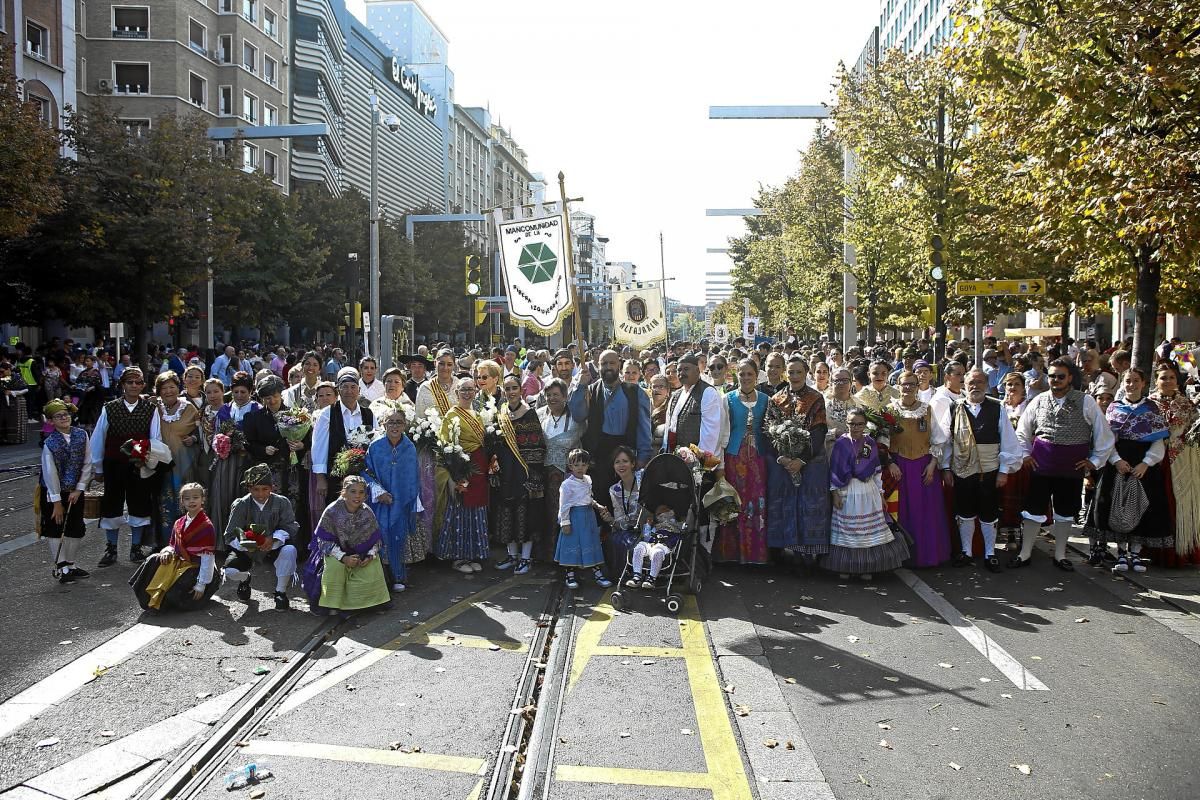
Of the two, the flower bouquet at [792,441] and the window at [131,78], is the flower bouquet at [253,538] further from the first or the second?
the window at [131,78]

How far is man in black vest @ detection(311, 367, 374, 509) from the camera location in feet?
28.9

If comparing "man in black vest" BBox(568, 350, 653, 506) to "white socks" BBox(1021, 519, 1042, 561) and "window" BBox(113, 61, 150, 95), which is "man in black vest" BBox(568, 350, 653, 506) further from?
"window" BBox(113, 61, 150, 95)

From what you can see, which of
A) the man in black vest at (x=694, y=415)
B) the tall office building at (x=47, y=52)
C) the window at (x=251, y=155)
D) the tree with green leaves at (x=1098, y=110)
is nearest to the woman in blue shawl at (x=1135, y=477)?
the tree with green leaves at (x=1098, y=110)

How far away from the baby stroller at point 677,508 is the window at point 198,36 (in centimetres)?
4458

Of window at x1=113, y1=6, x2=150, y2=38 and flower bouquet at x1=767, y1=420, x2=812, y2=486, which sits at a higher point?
window at x1=113, y1=6, x2=150, y2=38

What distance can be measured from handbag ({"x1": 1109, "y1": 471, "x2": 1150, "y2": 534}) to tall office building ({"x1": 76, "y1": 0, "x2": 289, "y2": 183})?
3712 cm

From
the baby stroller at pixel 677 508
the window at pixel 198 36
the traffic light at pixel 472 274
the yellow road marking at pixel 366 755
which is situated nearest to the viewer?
the yellow road marking at pixel 366 755

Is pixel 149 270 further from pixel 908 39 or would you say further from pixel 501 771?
pixel 908 39

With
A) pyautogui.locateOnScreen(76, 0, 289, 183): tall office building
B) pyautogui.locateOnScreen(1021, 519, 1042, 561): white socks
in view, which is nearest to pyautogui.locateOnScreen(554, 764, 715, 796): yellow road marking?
pyautogui.locateOnScreen(1021, 519, 1042, 561): white socks

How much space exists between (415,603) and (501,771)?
3.31 metres

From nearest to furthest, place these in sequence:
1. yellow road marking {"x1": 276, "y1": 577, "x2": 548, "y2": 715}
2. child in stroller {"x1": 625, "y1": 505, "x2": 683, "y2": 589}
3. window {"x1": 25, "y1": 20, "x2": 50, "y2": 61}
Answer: yellow road marking {"x1": 276, "y1": 577, "x2": 548, "y2": 715}
child in stroller {"x1": 625, "y1": 505, "x2": 683, "y2": 589}
window {"x1": 25, "y1": 20, "x2": 50, "y2": 61}

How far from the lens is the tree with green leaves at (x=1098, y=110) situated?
29.1 feet

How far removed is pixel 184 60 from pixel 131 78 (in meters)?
2.43

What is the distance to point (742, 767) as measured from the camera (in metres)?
4.84
